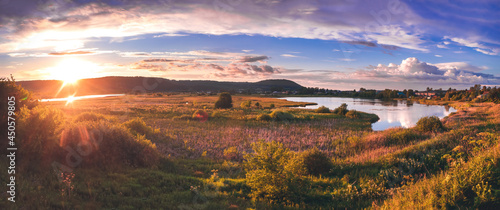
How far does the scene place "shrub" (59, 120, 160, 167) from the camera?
34.1 ft

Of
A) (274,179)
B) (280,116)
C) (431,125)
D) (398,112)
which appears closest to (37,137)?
(274,179)

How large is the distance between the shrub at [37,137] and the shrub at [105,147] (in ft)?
1.48

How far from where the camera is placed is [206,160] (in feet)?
47.6

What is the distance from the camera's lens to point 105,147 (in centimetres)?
1110

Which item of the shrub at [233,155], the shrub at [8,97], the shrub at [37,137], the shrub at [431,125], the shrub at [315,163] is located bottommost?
the shrub at [233,155]

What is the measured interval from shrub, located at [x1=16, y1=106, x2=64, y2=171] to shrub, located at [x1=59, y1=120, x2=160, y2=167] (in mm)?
451

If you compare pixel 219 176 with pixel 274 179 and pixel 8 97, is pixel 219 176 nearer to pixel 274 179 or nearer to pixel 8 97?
pixel 274 179

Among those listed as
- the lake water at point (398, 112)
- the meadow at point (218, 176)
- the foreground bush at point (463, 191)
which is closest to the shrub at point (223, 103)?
the lake water at point (398, 112)

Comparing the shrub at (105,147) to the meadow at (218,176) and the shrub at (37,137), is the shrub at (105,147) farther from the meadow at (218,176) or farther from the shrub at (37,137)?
the shrub at (37,137)

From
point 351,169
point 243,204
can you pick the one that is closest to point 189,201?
point 243,204

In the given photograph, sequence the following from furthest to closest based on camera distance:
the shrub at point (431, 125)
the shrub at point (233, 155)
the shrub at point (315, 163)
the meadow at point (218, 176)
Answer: the shrub at point (431, 125) < the shrub at point (233, 155) < the shrub at point (315, 163) < the meadow at point (218, 176)

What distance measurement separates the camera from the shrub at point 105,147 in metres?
10.4

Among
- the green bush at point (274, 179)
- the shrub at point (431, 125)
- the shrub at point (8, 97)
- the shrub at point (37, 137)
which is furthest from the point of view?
the shrub at point (431, 125)

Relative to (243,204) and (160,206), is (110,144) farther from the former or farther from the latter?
(243,204)
